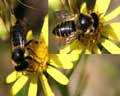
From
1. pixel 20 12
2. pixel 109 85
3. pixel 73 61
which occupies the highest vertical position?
pixel 20 12

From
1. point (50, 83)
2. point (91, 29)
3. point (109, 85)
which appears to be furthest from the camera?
point (109, 85)

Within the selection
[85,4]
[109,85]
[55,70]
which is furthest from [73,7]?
[109,85]

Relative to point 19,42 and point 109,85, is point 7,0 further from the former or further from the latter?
point 109,85

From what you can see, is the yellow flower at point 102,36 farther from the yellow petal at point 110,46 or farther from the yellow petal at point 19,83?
the yellow petal at point 19,83

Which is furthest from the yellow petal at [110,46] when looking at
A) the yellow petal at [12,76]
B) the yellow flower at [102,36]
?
the yellow petal at [12,76]

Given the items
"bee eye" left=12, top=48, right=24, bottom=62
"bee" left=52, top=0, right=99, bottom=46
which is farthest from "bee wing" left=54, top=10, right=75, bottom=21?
"bee eye" left=12, top=48, right=24, bottom=62

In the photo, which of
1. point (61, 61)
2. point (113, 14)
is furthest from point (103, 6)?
point (61, 61)

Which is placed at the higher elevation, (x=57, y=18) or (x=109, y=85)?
(x=57, y=18)
